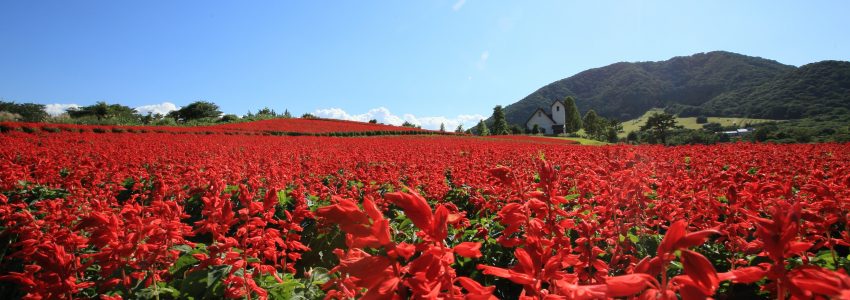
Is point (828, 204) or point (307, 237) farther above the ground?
point (828, 204)

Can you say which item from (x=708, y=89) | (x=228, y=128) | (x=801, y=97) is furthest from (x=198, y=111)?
(x=708, y=89)

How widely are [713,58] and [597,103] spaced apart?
142ft

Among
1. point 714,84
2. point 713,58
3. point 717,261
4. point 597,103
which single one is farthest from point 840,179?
point 713,58

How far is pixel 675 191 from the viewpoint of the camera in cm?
445

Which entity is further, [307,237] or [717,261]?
[307,237]

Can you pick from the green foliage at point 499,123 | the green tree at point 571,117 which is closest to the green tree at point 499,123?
the green foliage at point 499,123

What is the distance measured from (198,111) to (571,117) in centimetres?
6602

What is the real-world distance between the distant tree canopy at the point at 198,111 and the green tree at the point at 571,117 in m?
62.1

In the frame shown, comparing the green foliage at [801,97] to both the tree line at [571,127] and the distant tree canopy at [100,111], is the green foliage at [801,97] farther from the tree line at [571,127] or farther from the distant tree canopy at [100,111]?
the distant tree canopy at [100,111]

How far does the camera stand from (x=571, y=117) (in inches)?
3036

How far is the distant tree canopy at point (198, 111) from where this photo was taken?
5956 cm

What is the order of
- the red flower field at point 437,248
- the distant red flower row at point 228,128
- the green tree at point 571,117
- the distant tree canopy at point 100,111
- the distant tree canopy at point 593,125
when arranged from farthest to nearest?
1. the green tree at point 571,117
2. the distant tree canopy at point 593,125
3. the distant tree canopy at point 100,111
4. the distant red flower row at point 228,128
5. the red flower field at point 437,248

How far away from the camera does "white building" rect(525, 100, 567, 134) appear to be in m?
71.9

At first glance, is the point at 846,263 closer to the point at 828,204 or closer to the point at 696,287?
the point at 828,204
